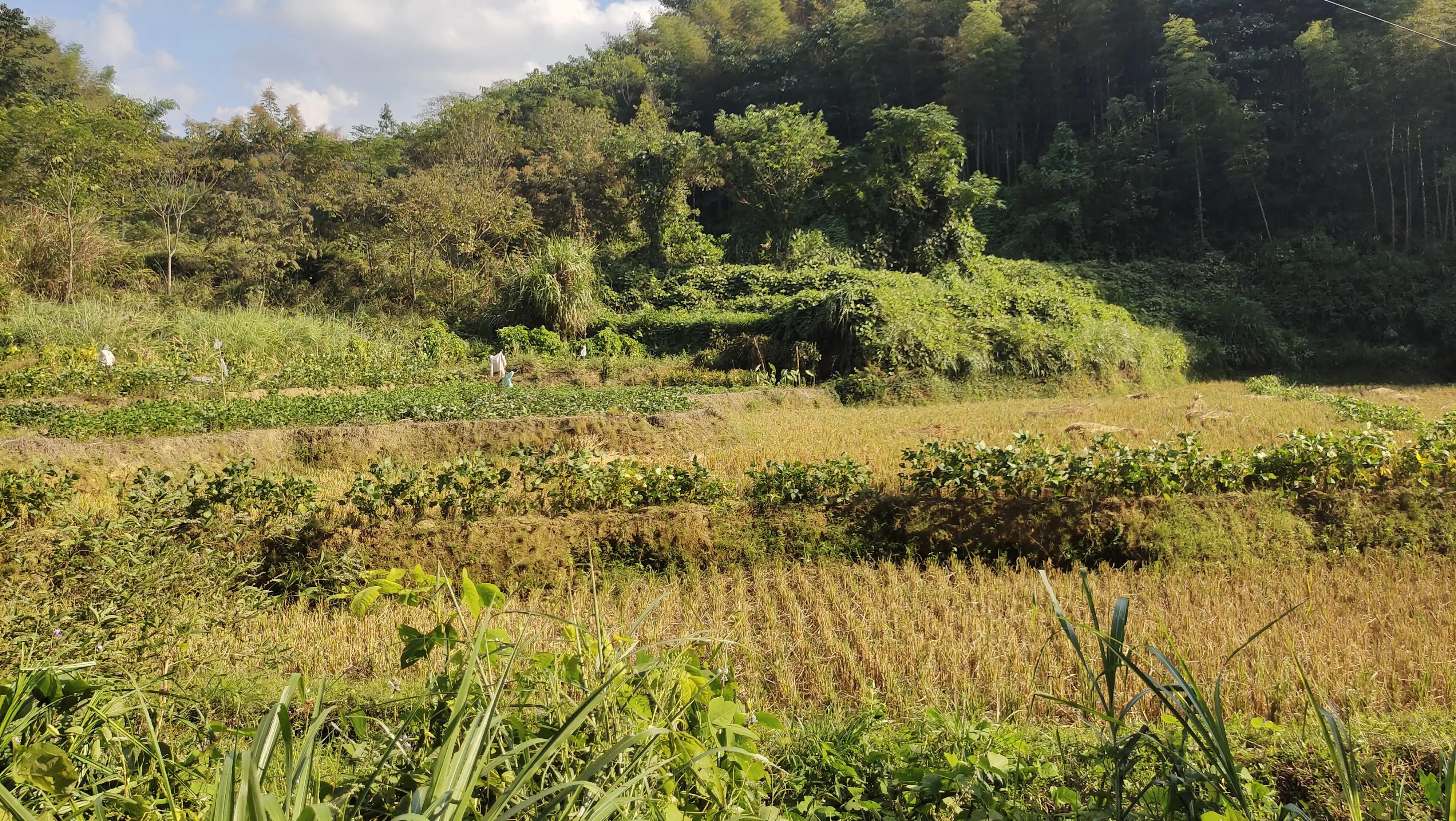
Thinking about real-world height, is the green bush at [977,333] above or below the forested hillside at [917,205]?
below

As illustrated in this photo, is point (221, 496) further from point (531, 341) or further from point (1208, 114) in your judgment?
point (1208, 114)

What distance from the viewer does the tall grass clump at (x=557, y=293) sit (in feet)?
63.0

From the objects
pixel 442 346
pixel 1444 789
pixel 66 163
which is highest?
pixel 66 163

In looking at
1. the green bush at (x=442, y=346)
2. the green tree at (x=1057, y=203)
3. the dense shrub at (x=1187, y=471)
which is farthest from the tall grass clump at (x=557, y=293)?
the green tree at (x=1057, y=203)

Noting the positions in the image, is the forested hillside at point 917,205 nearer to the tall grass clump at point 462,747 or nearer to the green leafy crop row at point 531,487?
→ the green leafy crop row at point 531,487

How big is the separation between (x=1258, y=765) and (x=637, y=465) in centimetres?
456

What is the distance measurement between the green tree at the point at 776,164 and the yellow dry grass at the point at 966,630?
20.0 metres

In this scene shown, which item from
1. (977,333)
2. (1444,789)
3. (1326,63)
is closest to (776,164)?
(977,333)

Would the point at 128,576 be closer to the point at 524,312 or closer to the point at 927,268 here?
the point at 524,312

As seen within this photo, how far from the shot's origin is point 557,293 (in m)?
19.1

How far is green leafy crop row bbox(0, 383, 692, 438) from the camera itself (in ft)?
28.3

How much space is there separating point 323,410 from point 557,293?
9784mm

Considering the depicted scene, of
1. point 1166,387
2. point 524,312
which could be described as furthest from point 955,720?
point 524,312

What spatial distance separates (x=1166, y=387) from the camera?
16656 mm
